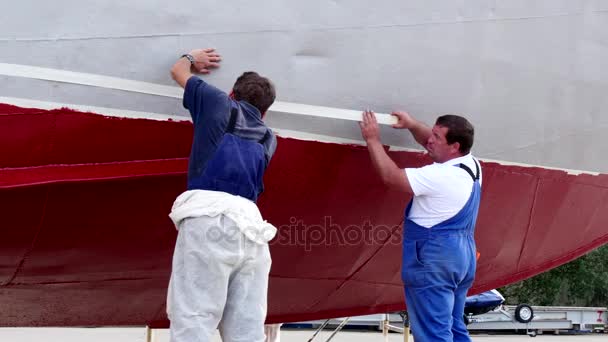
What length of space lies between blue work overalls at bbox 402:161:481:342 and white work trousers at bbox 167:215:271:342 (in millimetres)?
858

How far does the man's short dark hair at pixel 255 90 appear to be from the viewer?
9.35 ft

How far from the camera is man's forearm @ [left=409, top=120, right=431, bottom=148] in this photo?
11.1 ft

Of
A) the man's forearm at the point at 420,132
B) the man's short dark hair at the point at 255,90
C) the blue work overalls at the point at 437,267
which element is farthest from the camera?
the man's forearm at the point at 420,132

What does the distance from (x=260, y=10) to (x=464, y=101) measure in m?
1.00

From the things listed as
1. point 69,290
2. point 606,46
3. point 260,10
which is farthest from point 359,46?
point 69,290

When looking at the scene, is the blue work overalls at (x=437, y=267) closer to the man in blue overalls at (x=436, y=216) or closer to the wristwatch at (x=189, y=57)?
the man in blue overalls at (x=436, y=216)

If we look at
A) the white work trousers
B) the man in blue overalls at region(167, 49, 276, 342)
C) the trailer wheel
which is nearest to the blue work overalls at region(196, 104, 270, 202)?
the man in blue overalls at region(167, 49, 276, 342)

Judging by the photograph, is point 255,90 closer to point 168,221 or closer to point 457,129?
point 168,221

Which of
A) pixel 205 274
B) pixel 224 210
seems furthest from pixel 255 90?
pixel 205 274

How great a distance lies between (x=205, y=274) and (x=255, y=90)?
660mm

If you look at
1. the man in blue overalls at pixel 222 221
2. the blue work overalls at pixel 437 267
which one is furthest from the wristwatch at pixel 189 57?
the blue work overalls at pixel 437 267

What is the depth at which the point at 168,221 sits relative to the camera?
3207 mm

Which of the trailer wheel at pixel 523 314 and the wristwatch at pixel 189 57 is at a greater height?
the trailer wheel at pixel 523 314

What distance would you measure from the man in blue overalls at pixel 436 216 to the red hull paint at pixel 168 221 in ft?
0.47
